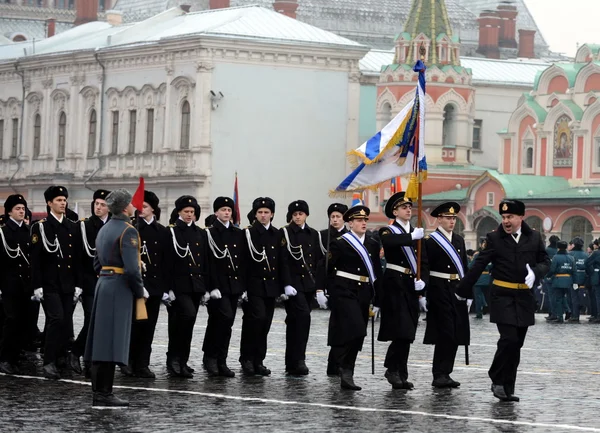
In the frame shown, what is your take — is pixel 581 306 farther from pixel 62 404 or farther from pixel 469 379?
pixel 62 404

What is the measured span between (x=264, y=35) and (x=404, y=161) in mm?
43636

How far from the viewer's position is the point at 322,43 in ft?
203

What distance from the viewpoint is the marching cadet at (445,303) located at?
55.3 feet

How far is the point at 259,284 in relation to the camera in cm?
1833

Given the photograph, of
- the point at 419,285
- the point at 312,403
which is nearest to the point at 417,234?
the point at 419,285

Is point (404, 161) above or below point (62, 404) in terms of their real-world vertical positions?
above

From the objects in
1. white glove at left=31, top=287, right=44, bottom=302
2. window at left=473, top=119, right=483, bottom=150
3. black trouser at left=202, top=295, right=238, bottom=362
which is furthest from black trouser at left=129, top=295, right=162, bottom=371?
window at left=473, top=119, right=483, bottom=150

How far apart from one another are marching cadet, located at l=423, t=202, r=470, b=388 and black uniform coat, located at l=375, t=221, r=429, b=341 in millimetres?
113

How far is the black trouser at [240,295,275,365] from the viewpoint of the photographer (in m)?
18.2

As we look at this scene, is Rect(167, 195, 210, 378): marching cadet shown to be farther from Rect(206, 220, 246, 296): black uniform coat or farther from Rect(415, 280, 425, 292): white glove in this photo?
Rect(415, 280, 425, 292): white glove

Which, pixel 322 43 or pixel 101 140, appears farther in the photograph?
pixel 101 140

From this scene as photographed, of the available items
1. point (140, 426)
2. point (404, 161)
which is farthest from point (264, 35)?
point (140, 426)

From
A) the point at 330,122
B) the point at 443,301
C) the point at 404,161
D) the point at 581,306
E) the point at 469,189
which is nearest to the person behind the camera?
the point at 443,301

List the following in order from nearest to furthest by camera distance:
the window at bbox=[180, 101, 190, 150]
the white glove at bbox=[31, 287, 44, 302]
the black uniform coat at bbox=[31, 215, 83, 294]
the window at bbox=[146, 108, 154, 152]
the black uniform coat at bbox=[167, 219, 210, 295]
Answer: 1. the white glove at bbox=[31, 287, 44, 302]
2. the black uniform coat at bbox=[31, 215, 83, 294]
3. the black uniform coat at bbox=[167, 219, 210, 295]
4. the window at bbox=[180, 101, 190, 150]
5. the window at bbox=[146, 108, 154, 152]
